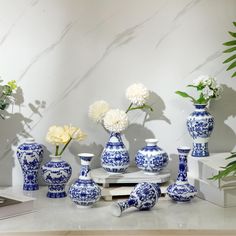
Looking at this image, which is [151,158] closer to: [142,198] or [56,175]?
[142,198]

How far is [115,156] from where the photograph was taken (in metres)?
2.03

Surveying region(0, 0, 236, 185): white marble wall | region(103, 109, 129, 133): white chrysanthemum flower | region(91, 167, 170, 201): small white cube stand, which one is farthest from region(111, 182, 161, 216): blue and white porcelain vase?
region(0, 0, 236, 185): white marble wall

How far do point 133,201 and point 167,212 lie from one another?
126 mm

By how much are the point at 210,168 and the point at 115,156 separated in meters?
0.35

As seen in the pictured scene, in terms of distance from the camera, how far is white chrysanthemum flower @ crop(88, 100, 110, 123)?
2.09m

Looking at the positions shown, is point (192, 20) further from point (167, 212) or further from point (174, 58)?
point (167, 212)

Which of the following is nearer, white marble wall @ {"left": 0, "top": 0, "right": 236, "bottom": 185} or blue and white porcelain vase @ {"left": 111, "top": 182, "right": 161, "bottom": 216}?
blue and white porcelain vase @ {"left": 111, "top": 182, "right": 161, "bottom": 216}

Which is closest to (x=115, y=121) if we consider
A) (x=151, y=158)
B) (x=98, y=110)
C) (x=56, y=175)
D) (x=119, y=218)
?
(x=98, y=110)

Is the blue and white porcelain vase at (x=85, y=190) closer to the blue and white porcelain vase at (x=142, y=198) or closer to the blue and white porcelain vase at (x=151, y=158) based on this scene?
the blue and white porcelain vase at (x=142, y=198)

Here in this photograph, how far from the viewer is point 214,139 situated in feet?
7.54

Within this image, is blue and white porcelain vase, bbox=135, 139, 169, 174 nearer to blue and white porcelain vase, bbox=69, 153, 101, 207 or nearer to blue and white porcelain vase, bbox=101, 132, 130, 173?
blue and white porcelain vase, bbox=101, 132, 130, 173

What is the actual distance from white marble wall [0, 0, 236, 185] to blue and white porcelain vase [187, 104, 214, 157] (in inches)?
4.6

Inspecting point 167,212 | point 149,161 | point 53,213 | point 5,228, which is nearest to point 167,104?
point 149,161

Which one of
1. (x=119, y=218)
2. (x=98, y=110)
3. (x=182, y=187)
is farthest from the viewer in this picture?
(x=98, y=110)
